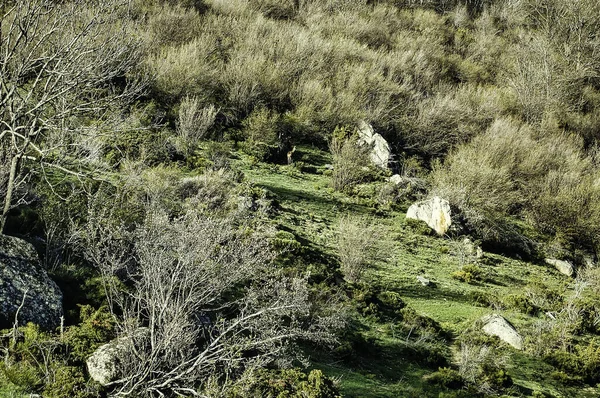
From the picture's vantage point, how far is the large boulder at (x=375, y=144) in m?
12.0

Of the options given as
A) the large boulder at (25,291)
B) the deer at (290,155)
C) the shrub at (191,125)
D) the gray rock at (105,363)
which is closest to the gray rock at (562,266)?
the deer at (290,155)

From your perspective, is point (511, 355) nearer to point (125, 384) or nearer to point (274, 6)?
point (125, 384)

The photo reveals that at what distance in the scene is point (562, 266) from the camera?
10.1 metres

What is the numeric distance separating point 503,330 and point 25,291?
642 cm

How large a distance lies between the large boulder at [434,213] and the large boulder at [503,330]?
10.2 feet

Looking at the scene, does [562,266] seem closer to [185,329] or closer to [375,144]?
[375,144]

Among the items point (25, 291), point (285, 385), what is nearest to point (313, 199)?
point (285, 385)

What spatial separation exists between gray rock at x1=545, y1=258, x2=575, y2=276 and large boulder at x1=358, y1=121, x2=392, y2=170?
178 inches

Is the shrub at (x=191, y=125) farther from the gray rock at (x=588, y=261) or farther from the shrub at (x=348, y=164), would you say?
the gray rock at (x=588, y=261)

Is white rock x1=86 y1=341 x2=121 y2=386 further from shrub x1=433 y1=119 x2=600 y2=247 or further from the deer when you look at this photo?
shrub x1=433 y1=119 x2=600 y2=247

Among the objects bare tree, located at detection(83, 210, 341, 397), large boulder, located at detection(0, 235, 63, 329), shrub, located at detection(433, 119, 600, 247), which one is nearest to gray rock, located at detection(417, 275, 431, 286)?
shrub, located at detection(433, 119, 600, 247)

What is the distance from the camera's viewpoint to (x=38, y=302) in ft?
13.2

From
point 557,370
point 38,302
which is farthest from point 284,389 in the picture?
point 557,370

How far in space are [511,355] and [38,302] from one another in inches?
243
